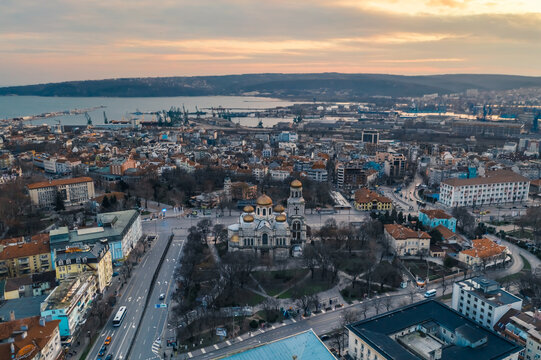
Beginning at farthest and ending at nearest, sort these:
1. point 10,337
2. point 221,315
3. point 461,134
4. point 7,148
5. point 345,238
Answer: point 461,134
point 7,148
point 345,238
point 221,315
point 10,337

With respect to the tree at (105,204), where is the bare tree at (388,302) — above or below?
below

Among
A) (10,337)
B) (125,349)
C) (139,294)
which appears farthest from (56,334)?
(139,294)

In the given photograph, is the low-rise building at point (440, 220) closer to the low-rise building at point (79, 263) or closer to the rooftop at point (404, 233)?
the rooftop at point (404, 233)

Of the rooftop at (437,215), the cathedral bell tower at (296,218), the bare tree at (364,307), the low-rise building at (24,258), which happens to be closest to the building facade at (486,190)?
the rooftop at (437,215)

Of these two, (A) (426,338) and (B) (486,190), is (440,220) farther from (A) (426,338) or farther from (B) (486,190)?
(A) (426,338)

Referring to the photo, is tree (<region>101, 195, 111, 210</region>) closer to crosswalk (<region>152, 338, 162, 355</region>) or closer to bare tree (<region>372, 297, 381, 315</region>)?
crosswalk (<region>152, 338, 162, 355</region>)

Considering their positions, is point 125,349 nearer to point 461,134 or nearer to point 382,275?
point 382,275

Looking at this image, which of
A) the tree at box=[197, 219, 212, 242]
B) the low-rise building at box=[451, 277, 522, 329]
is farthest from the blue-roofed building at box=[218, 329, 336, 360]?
the tree at box=[197, 219, 212, 242]
